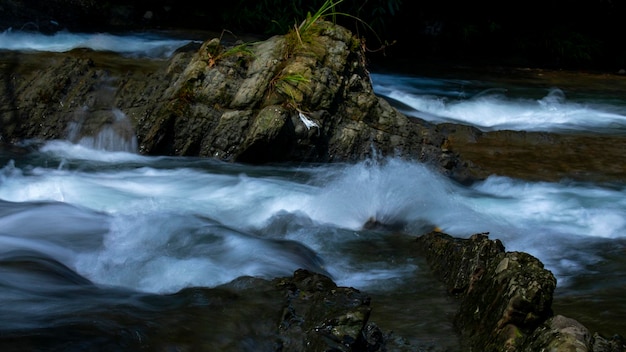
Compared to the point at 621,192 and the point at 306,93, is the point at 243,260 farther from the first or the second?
the point at 621,192

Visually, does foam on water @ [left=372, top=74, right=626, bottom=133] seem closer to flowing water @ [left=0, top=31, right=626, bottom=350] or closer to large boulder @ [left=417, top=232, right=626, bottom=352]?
flowing water @ [left=0, top=31, right=626, bottom=350]

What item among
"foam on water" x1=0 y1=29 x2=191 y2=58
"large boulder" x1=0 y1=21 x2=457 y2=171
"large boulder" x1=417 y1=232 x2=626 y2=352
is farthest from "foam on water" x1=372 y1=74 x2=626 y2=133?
"large boulder" x1=417 y1=232 x2=626 y2=352

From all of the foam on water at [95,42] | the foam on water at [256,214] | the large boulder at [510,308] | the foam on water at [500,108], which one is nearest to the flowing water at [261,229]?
the foam on water at [256,214]

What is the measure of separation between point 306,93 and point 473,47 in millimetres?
7492

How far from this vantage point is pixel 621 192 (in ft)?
20.5

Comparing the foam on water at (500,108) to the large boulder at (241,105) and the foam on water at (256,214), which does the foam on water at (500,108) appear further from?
the foam on water at (256,214)

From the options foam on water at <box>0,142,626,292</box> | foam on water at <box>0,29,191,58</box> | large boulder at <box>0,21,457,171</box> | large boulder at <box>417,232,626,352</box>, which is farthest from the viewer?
foam on water at <box>0,29,191,58</box>

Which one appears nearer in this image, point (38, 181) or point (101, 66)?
point (38, 181)

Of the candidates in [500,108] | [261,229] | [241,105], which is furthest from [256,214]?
[500,108]

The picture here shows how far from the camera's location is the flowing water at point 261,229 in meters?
3.57

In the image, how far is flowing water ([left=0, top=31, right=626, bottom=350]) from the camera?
3566 mm

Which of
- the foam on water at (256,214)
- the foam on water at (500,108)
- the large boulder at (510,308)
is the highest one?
the large boulder at (510,308)

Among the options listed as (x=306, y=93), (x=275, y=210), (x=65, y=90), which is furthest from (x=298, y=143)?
(x=65, y=90)

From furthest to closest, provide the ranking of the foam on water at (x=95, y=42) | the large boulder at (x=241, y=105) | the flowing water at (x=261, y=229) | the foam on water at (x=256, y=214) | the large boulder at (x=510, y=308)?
the foam on water at (x=95, y=42)
the large boulder at (x=241, y=105)
the foam on water at (x=256, y=214)
the flowing water at (x=261, y=229)
the large boulder at (x=510, y=308)
